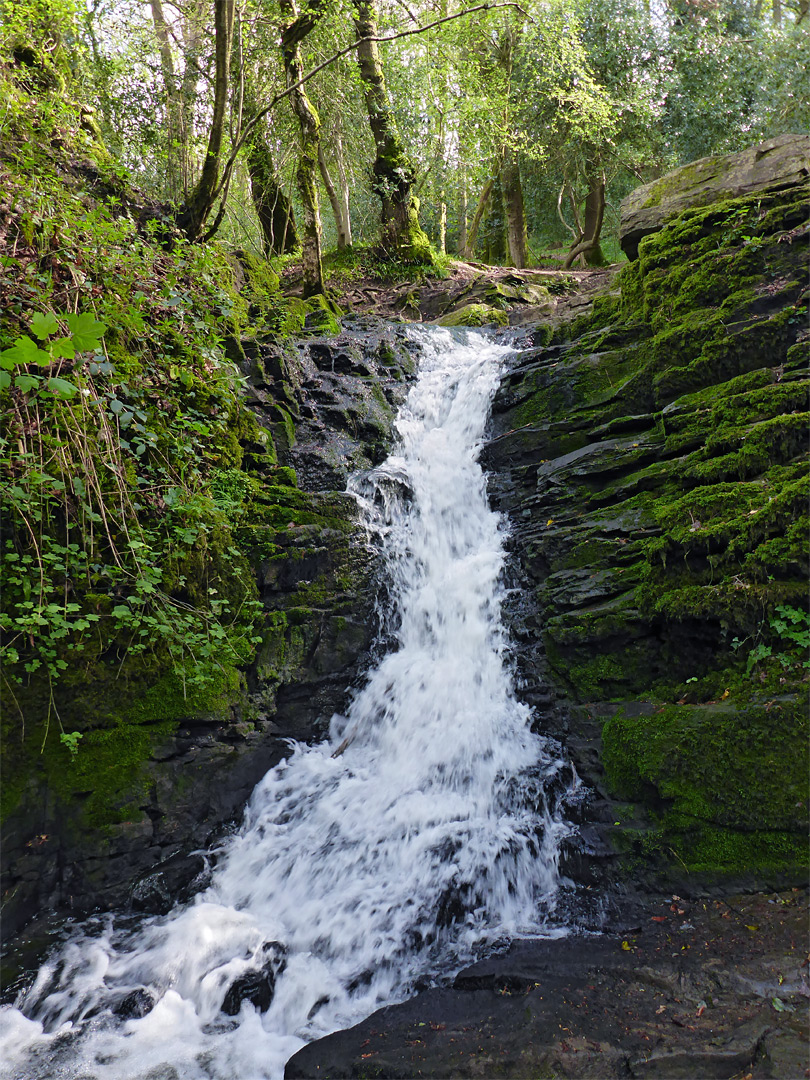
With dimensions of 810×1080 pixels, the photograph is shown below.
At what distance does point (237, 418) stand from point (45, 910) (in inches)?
191

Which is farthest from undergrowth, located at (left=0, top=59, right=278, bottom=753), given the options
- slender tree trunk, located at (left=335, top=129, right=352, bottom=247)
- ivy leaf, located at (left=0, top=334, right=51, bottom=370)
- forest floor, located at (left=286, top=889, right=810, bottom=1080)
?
slender tree trunk, located at (left=335, top=129, right=352, bottom=247)

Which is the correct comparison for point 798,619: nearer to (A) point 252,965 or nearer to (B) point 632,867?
(B) point 632,867

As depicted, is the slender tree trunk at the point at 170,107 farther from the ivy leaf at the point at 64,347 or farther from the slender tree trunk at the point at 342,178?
the ivy leaf at the point at 64,347

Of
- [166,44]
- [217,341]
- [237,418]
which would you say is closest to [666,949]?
[237,418]

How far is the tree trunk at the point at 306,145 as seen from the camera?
9.32 metres

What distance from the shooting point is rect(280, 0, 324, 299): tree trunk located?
9320mm

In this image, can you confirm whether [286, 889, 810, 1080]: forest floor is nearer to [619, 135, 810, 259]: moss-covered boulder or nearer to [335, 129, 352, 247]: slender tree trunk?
[619, 135, 810, 259]: moss-covered boulder

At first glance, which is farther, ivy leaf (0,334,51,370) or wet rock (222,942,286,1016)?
wet rock (222,942,286,1016)

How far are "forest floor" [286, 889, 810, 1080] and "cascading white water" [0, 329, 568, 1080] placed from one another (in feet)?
1.21

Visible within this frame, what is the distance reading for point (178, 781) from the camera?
4.75 metres

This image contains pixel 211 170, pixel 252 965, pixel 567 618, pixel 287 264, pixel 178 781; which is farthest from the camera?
pixel 287 264

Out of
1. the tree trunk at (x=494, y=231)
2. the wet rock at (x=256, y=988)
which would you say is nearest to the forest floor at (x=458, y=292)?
the tree trunk at (x=494, y=231)

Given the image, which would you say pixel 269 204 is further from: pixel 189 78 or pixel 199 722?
pixel 199 722

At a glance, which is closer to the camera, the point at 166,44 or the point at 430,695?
the point at 430,695
